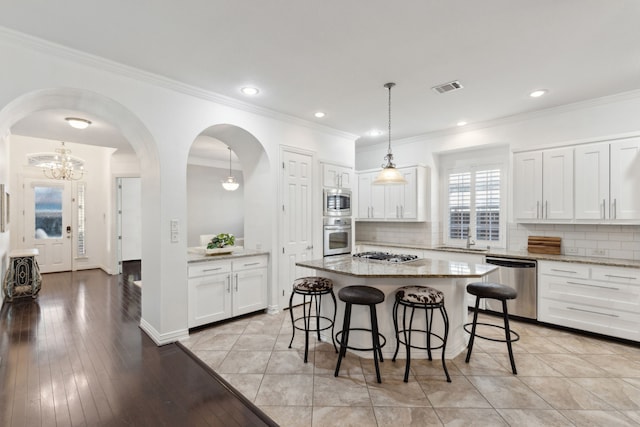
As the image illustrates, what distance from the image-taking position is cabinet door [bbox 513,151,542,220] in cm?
413

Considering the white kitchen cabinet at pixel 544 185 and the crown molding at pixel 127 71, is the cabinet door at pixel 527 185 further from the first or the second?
the crown molding at pixel 127 71

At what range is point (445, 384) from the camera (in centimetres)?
256

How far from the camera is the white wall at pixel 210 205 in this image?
332 inches

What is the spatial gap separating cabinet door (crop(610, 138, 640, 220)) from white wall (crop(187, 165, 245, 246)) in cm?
765

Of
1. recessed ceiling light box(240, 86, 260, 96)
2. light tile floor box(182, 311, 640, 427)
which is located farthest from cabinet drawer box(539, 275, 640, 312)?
recessed ceiling light box(240, 86, 260, 96)

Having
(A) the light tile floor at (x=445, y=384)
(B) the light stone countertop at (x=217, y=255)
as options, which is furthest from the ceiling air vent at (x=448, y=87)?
(B) the light stone countertop at (x=217, y=255)

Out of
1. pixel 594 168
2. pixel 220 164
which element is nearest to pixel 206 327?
pixel 594 168

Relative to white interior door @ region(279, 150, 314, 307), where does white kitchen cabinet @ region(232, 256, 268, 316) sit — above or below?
below

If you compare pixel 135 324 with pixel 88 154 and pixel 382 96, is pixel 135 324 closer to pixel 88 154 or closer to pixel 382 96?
pixel 382 96

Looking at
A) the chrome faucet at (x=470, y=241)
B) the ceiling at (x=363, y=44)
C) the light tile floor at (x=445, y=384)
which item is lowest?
the light tile floor at (x=445, y=384)

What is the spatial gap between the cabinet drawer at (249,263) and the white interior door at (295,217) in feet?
0.83

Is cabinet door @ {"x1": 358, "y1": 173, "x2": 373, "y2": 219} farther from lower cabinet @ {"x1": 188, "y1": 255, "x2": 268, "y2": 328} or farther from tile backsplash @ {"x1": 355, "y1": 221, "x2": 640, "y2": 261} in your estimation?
lower cabinet @ {"x1": 188, "y1": 255, "x2": 268, "y2": 328}

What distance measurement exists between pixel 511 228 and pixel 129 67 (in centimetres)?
525

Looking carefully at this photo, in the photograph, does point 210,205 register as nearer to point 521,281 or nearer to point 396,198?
point 396,198
